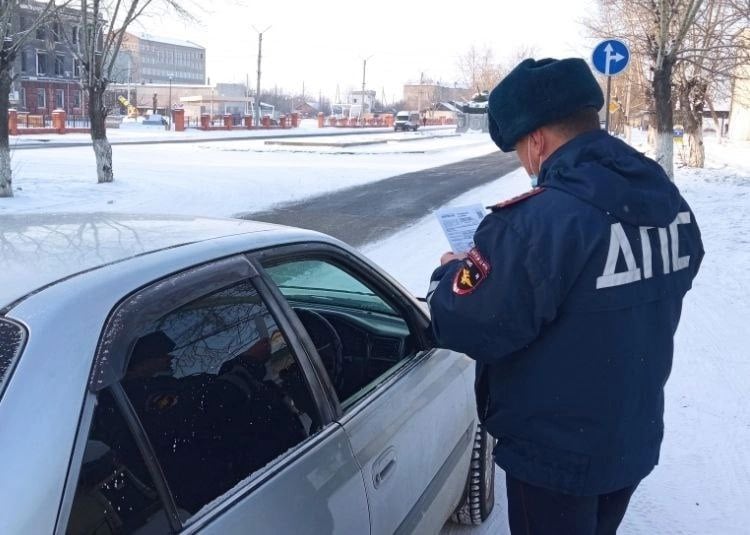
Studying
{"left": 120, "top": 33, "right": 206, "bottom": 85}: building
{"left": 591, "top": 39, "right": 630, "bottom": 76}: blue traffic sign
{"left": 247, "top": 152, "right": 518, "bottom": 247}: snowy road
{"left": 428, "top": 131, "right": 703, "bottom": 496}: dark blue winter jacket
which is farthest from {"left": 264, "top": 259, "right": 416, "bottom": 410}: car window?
{"left": 120, "top": 33, "right": 206, "bottom": 85}: building

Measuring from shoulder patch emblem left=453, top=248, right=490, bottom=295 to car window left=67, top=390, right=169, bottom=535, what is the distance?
815 millimetres

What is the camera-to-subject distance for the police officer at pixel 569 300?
5.80ft

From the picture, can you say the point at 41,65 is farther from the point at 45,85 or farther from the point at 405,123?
the point at 405,123

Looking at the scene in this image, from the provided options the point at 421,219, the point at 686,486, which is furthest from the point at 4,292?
the point at 421,219

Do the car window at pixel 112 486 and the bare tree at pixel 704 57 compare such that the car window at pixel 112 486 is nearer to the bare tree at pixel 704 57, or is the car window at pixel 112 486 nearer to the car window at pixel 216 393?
the car window at pixel 216 393

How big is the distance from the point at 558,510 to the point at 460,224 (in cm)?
97

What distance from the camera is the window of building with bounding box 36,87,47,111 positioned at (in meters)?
62.6

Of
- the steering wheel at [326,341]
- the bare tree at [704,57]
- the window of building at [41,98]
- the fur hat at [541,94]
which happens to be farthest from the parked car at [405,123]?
the fur hat at [541,94]

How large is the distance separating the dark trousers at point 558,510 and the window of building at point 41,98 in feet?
221

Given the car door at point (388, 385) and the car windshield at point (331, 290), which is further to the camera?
the car windshield at point (331, 290)

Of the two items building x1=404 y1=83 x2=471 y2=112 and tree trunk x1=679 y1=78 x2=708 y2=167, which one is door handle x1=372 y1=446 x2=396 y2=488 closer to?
tree trunk x1=679 y1=78 x2=708 y2=167

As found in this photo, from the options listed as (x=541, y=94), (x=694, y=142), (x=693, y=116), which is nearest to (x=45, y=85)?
(x=694, y=142)

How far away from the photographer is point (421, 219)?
12.9 meters

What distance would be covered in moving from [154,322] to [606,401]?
109cm
